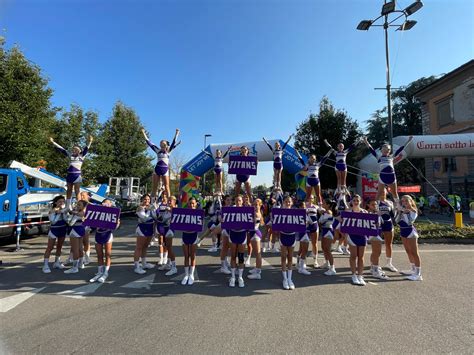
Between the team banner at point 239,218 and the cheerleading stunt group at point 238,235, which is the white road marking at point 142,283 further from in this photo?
the team banner at point 239,218

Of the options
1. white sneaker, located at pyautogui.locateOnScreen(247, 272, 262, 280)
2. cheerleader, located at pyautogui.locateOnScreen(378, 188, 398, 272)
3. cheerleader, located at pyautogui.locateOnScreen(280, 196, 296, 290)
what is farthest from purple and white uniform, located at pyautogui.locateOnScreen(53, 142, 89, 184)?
cheerleader, located at pyautogui.locateOnScreen(378, 188, 398, 272)

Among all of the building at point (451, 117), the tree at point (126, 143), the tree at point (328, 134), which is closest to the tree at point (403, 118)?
the building at point (451, 117)

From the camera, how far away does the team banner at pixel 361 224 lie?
6316 millimetres

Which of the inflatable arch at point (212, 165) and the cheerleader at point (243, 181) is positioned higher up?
the inflatable arch at point (212, 165)

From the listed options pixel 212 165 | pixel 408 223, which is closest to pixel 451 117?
pixel 212 165

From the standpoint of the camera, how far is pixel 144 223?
713 centimetres

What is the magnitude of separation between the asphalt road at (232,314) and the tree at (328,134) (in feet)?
52.7

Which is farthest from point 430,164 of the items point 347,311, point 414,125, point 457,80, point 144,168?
point 347,311

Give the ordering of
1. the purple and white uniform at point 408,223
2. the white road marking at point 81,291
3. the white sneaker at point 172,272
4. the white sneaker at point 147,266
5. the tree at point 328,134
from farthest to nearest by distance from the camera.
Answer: the tree at point 328,134 → the white sneaker at point 147,266 → the white sneaker at point 172,272 → the purple and white uniform at point 408,223 → the white road marking at point 81,291

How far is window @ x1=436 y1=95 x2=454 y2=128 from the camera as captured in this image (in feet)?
92.9

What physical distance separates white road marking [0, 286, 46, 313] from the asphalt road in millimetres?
18

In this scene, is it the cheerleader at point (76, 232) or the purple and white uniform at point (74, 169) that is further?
the purple and white uniform at point (74, 169)

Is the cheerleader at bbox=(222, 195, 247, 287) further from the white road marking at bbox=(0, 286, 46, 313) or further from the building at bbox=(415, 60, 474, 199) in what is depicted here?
the building at bbox=(415, 60, 474, 199)

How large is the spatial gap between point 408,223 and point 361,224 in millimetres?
1373
